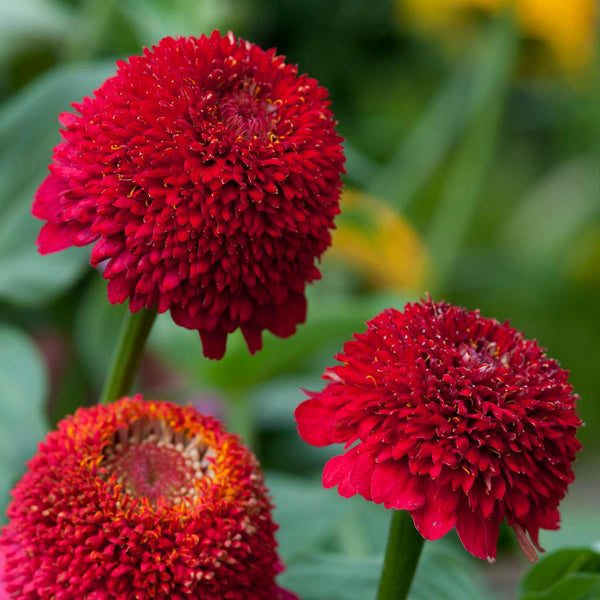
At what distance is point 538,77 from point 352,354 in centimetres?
95

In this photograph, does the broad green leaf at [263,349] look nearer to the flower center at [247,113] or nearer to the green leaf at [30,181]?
the green leaf at [30,181]

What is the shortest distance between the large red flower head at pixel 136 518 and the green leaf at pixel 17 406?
13cm

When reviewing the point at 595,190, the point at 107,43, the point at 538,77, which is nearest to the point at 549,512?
the point at 107,43

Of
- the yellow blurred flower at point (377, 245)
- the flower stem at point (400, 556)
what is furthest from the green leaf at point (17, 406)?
the yellow blurred flower at point (377, 245)

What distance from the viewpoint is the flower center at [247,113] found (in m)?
0.32

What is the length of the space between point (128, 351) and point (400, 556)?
0.14 m

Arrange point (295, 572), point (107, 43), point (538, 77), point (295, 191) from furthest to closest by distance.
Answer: point (538, 77) → point (107, 43) → point (295, 572) → point (295, 191)

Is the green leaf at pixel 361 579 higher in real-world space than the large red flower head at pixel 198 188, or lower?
lower

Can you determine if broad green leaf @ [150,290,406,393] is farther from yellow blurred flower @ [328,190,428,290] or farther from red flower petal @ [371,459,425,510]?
red flower petal @ [371,459,425,510]

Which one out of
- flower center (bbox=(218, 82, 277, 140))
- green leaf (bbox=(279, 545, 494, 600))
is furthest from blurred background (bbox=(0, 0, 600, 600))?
flower center (bbox=(218, 82, 277, 140))

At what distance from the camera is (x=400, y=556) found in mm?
335

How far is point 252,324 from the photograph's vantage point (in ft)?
1.12

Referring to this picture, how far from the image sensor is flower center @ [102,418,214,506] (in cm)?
33

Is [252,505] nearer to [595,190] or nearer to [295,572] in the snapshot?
[295,572]
